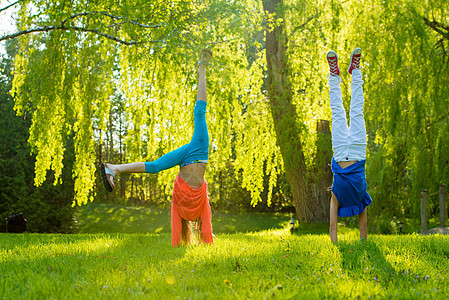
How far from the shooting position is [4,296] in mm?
2164

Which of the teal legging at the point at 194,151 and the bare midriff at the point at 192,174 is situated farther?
the bare midriff at the point at 192,174

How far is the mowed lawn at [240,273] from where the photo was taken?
2.17 meters

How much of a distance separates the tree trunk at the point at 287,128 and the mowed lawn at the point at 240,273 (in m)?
5.70

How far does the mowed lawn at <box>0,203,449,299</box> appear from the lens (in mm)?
2166

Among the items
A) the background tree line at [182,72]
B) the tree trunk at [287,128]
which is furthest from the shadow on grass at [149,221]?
the background tree line at [182,72]

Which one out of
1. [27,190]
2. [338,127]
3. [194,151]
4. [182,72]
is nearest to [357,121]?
[338,127]

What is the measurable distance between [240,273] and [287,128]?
6.86 meters

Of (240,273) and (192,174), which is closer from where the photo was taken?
(240,273)

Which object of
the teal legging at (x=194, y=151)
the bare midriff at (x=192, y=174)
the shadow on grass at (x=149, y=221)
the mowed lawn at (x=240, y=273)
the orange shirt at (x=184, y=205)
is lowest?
the shadow on grass at (x=149, y=221)

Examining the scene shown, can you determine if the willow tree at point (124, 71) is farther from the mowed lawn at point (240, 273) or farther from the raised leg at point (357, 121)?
the mowed lawn at point (240, 273)

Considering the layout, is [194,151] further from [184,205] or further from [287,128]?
[287,128]

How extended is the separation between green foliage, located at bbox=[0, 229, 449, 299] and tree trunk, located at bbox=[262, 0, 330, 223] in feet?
18.8

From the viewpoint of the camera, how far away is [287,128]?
9.24 m

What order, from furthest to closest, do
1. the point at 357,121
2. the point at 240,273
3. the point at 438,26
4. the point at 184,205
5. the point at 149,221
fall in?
1. the point at 149,221
2. the point at 438,26
3. the point at 184,205
4. the point at 357,121
5. the point at 240,273
